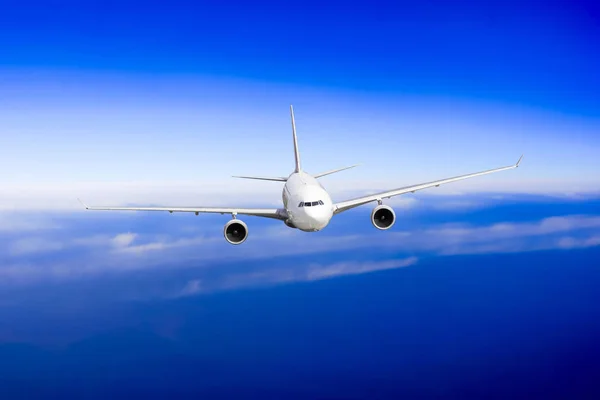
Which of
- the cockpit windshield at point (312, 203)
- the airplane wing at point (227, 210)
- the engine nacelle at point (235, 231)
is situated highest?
the airplane wing at point (227, 210)

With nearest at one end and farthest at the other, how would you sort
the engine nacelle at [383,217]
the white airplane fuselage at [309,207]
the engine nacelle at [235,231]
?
the white airplane fuselage at [309,207]
the engine nacelle at [235,231]
the engine nacelle at [383,217]

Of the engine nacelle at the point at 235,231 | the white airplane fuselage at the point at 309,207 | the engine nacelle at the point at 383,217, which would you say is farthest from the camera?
the engine nacelle at the point at 383,217

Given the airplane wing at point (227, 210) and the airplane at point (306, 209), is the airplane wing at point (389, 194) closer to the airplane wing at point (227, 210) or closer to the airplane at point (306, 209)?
the airplane at point (306, 209)

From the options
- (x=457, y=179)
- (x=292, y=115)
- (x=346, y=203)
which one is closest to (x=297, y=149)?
(x=292, y=115)

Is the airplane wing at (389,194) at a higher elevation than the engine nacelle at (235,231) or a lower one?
higher

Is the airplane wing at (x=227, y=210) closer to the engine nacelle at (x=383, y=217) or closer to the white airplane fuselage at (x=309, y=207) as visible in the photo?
the white airplane fuselage at (x=309, y=207)

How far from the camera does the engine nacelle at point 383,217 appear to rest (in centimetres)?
2752

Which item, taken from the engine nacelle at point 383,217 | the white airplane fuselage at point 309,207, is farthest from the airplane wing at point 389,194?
the white airplane fuselage at point 309,207

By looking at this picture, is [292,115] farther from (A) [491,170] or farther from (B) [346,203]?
(A) [491,170]

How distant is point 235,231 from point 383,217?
9.19m

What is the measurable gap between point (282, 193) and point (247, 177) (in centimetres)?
445

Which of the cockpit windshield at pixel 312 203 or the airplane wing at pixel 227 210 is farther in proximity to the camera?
the airplane wing at pixel 227 210

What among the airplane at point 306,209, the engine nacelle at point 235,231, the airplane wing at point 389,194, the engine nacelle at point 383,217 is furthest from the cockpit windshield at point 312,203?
the engine nacelle at point 235,231

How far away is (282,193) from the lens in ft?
103
